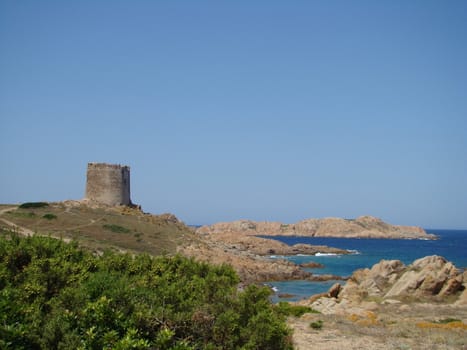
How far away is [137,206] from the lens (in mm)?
61656

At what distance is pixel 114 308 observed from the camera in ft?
26.3

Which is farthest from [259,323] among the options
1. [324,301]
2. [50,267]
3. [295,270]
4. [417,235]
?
[417,235]

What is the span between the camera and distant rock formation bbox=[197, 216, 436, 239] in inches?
6993

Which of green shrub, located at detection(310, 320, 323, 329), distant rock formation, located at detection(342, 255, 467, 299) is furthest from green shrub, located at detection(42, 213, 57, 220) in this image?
green shrub, located at detection(310, 320, 323, 329)

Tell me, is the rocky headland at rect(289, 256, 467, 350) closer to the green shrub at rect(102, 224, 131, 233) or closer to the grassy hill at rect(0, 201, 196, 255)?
the grassy hill at rect(0, 201, 196, 255)

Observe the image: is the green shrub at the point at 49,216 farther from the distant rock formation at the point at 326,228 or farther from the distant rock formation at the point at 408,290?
the distant rock formation at the point at 326,228

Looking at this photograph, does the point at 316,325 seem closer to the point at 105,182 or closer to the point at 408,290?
the point at 408,290

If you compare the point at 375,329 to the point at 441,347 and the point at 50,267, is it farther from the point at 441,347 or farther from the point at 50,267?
the point at 50,267

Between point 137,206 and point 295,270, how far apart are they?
22095 millimetres

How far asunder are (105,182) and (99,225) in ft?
34.8

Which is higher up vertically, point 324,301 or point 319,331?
point 319,331

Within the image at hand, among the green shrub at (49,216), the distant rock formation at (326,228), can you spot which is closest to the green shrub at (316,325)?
the green shrub at (49,216)

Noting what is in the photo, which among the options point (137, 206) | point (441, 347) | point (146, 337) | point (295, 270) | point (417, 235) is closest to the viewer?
point (146, 337)

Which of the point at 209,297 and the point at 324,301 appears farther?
the point at 324,301
